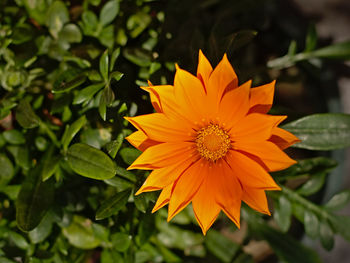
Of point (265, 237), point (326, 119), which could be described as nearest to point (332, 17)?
point (326, 119)

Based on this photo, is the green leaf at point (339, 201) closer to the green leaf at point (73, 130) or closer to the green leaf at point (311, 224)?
the green leaf at point (311, 224)

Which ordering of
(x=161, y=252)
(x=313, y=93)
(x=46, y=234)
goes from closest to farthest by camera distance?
(x=46, y=234)
(x=161, y=252)
(x=313, y=93)

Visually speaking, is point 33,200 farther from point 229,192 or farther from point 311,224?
point 311,224

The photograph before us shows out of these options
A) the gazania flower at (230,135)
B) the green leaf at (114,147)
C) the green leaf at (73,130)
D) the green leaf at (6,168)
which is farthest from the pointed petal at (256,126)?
the green leaf at (6,168)

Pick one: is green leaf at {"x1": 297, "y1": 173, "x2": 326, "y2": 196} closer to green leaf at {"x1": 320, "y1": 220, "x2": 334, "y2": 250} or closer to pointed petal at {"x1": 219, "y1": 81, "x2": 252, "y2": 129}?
green leaf at {"x1": 320, "y1": 220, "x2": 334, "y2": 250}

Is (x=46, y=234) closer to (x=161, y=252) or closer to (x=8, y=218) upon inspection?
(x=8, y=218)

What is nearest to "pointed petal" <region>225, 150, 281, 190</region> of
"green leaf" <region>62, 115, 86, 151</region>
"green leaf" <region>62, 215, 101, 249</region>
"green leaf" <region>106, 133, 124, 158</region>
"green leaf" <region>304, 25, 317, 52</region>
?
"green leaf" <region>106, 133, 124, 158</region>

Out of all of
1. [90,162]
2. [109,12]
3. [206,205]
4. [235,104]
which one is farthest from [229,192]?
[109,12]
